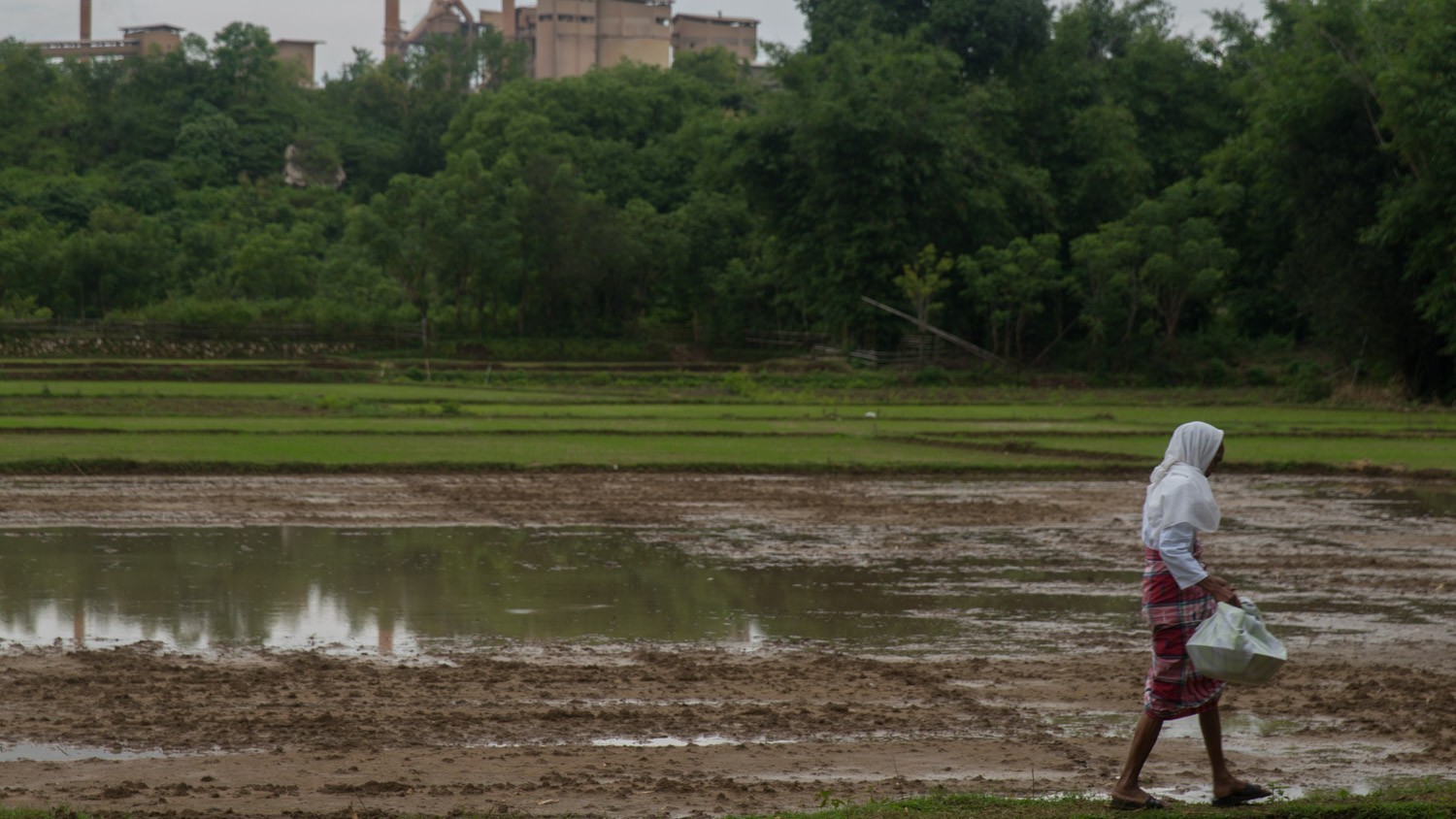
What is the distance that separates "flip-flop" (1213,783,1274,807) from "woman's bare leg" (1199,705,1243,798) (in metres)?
0.02

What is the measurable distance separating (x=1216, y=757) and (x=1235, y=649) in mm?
488

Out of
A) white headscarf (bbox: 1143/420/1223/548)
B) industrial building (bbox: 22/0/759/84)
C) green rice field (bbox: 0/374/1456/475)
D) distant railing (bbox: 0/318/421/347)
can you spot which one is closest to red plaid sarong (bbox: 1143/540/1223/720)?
white headscarf (bbox: 1143/420/1223/548)

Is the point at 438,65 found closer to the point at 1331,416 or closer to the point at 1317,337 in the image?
the point at 1317,337

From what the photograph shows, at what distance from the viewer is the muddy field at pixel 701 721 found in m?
6.57

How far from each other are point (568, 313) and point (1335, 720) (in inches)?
2342

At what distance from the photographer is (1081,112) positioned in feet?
195

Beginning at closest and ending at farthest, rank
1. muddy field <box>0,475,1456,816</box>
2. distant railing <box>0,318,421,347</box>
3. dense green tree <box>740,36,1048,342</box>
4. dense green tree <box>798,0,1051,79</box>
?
muddy field <box>0,475,1456,816</box>
distant railing <box>0,318,421,347</box>
dense green tree <box>740,36,1048,342</box>
dense green tree <box>798,0,1051,79</box>

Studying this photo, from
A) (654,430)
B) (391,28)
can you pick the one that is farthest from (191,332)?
(391,28)

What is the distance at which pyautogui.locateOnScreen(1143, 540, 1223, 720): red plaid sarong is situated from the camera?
6539mm

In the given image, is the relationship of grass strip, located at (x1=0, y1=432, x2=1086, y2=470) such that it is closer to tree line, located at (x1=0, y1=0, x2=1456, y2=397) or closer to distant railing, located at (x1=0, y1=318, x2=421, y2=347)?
tree line, located at (x1=0, y1=0, x2=1456, y2=397)

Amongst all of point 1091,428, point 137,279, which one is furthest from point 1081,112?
point 137,279

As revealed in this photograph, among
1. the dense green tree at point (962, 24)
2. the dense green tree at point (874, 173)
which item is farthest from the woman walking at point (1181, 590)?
the dense green tree at point (962, 24)

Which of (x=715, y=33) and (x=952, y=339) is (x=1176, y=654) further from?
(x=715, y=33)

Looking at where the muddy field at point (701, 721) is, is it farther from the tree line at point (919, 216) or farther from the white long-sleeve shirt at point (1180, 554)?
the tree line at point (919, 216)
